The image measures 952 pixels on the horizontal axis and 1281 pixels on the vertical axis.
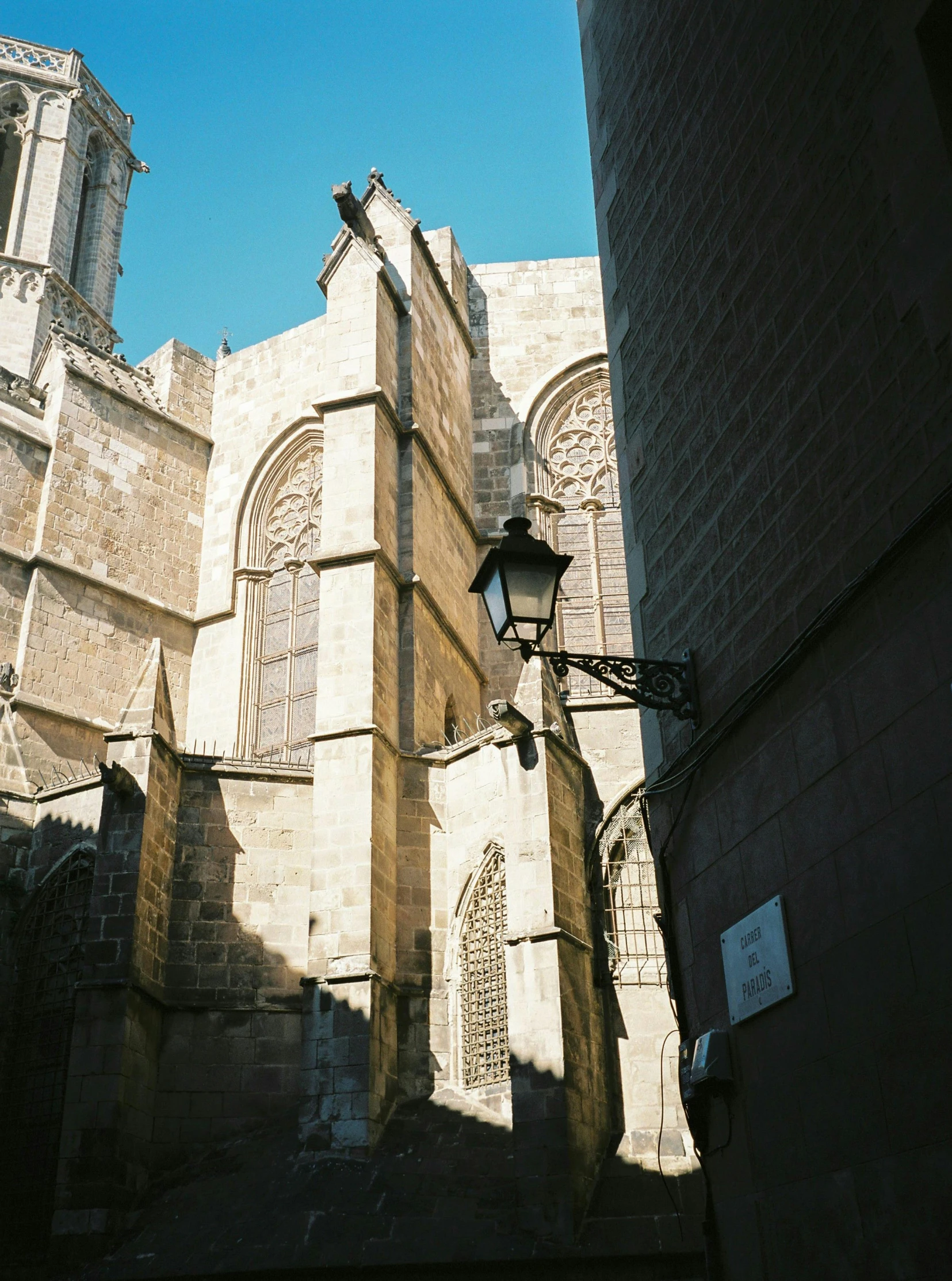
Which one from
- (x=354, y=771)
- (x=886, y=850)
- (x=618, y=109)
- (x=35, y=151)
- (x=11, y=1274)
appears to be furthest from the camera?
(x=35, y=151)

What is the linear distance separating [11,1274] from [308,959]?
3767mm

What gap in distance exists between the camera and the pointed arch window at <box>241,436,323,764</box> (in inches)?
673

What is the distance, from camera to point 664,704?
6.00 m

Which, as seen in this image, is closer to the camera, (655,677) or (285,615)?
(655,677)

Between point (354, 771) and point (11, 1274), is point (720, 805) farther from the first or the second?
point (11, 1274)

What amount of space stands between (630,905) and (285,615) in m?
7.37

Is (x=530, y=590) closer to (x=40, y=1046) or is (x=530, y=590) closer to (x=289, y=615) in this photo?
(x=40, y=1046)

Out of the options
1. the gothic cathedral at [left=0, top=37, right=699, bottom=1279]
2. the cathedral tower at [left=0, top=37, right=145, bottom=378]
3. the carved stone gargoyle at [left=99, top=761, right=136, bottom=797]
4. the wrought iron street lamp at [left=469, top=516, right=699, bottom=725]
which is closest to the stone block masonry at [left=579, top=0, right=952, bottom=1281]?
the wrought iron street lamp at [left=469, top=516, right=699, bottom=725]

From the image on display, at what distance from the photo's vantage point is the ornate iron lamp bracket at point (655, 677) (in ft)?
19.2

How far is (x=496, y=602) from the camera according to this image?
5773 millimetres

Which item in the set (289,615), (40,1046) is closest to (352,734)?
(40,1046)

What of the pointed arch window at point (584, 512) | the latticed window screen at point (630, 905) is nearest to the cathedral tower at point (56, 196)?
the pointed arch window at point (584, 512)

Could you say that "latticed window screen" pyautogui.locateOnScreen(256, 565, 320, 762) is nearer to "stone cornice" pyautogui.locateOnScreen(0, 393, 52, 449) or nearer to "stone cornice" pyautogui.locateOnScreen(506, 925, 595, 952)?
"stone cornice" pyautogui.locateOnScreen(0, 393, 52, 449)

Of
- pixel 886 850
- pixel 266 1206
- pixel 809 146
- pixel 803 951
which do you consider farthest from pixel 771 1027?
pixel 266 1206
